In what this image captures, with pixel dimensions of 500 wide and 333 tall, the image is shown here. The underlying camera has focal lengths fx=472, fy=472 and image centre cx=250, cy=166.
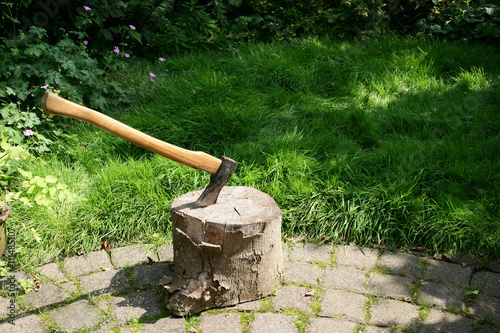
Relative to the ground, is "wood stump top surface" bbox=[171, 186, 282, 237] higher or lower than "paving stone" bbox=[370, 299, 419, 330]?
higher

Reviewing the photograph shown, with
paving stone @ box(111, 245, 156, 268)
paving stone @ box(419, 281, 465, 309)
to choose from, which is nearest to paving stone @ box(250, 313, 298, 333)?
paving stone @ box(419, 281, 465, 309)

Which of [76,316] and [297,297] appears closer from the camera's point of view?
[76,316]

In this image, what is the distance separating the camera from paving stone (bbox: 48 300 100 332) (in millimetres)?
2779

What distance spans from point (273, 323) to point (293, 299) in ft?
0.88

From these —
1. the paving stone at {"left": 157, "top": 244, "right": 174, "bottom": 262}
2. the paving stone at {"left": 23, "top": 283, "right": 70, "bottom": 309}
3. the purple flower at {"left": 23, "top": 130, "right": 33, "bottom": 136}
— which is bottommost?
the paving stone at {"left": 23, "top": 283, "right": 70, "bottom": 309}

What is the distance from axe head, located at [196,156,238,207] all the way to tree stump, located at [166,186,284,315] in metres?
0.05

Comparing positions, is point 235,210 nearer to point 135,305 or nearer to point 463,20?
point 135,305

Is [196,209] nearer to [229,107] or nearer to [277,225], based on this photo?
[277,225]

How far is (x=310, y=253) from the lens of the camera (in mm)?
3502

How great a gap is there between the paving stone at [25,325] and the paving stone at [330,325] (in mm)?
1572

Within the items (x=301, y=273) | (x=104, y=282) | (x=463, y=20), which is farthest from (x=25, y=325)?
(x=463, y=20)

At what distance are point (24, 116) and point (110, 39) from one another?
1.67 m

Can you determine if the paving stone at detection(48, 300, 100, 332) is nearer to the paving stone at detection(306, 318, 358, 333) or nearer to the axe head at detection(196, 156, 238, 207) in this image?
the axe head at detection(196, 156, 238, 207)

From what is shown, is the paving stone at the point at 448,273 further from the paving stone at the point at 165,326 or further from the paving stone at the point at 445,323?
the paving stone at the point at 165,326
